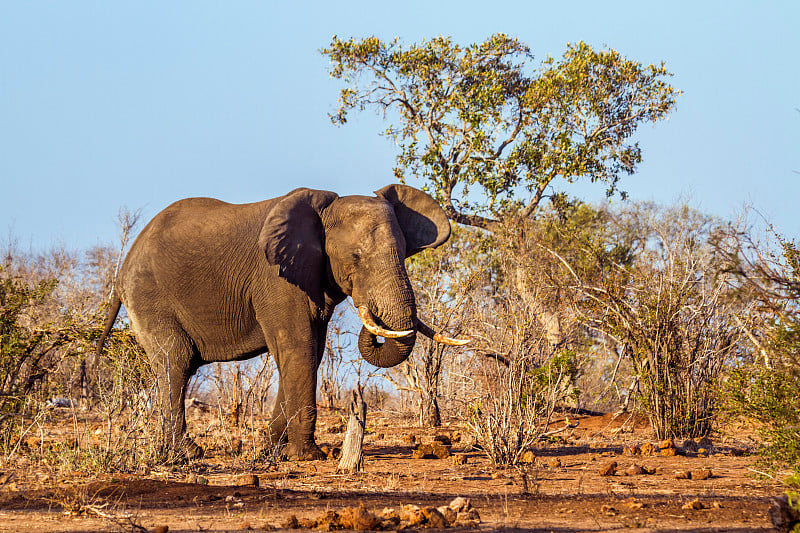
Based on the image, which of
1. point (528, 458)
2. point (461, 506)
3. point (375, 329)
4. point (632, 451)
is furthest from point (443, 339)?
point (461, 506)

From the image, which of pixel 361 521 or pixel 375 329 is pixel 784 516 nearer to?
pixel 361 521

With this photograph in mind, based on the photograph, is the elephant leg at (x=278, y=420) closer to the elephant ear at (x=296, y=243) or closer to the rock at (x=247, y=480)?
the elephant ear at (x=296, y=243)

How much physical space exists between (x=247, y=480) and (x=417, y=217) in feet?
14.5

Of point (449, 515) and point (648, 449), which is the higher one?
point (648, 449)

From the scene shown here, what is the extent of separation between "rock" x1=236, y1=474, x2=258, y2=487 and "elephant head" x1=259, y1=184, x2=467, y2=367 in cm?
225

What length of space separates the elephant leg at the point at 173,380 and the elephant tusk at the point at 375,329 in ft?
7.39

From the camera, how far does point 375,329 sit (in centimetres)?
988

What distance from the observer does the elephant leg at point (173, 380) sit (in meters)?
9.59

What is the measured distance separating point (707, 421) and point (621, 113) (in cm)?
1252

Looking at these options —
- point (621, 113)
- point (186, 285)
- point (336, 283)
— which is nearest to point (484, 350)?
point (336, 283)

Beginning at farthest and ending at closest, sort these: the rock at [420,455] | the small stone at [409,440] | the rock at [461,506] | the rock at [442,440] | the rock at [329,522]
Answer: the small stone at [409,440] → the rock at [442,440] → the rock at [420,455] → the rock at [461,506] → the rock at [329,522]

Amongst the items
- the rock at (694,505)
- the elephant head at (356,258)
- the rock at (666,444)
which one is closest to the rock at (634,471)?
the rock at (666,444)

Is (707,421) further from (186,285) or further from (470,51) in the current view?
(470,51)

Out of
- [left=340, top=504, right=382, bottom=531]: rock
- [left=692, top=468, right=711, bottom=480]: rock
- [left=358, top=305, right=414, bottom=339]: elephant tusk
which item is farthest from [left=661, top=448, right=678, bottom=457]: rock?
[left=340, top=504, right=382, bottom=531]: rock
